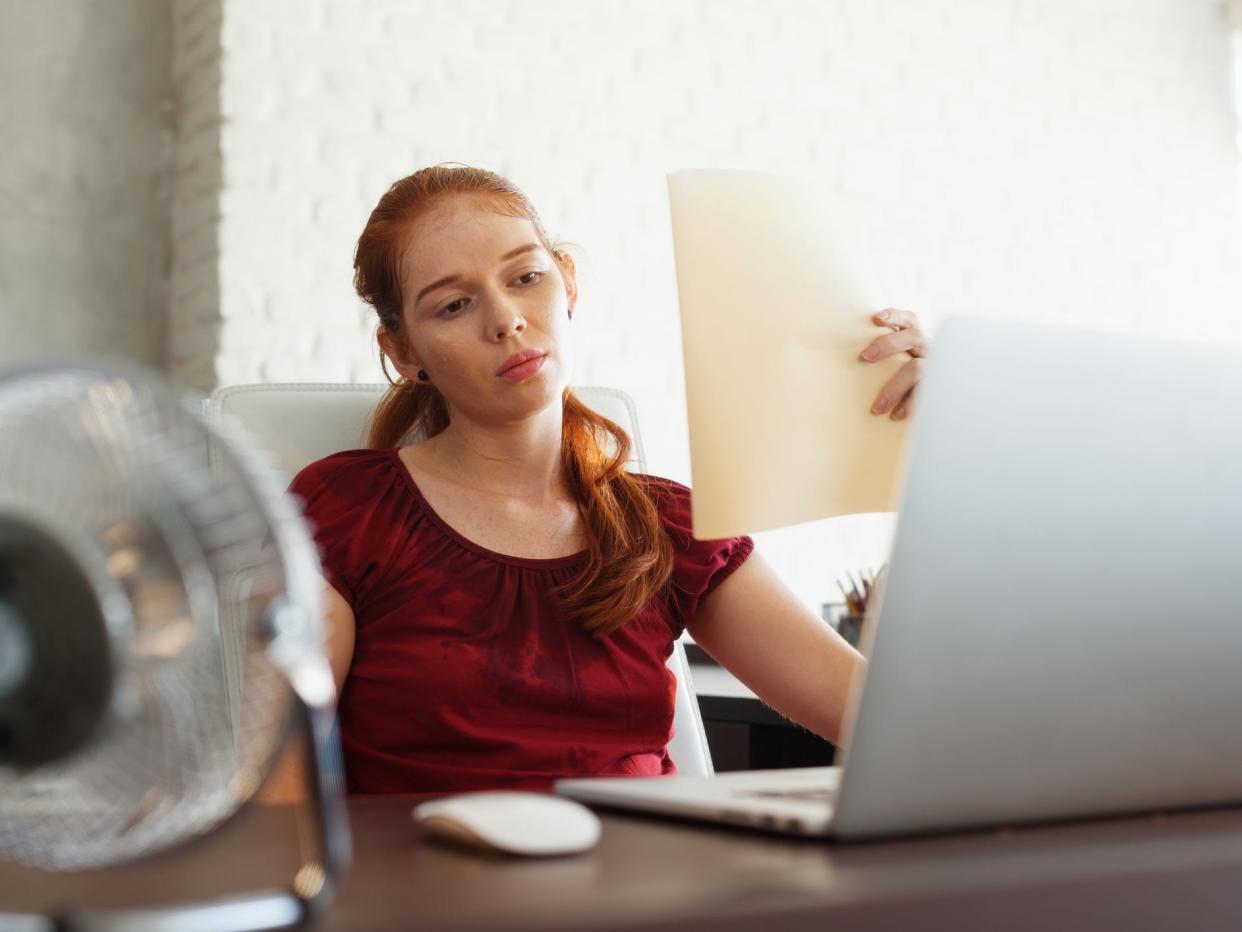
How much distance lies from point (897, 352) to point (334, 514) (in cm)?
61

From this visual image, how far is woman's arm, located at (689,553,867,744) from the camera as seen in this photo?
4.43 ft

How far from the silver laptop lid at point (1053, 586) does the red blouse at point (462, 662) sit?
694mm

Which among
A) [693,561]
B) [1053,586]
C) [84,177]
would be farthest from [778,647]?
[84,177]

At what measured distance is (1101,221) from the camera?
412 cm

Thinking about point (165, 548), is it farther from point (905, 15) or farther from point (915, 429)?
point (905, 15)

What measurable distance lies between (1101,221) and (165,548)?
402 centimetres

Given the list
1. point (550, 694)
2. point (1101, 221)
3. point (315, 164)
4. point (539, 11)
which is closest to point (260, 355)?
point (315, 164)

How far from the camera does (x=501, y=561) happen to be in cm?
134

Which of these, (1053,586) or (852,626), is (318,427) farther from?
(1053,586)

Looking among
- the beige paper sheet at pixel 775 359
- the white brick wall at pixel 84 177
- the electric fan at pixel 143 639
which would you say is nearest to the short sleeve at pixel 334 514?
the beige paper sheet at pixel 775 359

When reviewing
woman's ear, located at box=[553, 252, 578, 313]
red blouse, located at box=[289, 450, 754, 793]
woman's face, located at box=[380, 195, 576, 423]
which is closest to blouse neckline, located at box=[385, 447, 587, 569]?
red blouse, located at box=[289, 450, 754, 793]

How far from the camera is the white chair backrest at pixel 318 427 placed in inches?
56.1

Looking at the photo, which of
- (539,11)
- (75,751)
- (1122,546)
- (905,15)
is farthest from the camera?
(905,15)

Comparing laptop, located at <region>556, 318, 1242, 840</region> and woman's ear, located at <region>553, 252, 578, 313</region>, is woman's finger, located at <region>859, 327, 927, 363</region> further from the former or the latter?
woman's ear, located at <region>553, 252, 578, 313</region>
